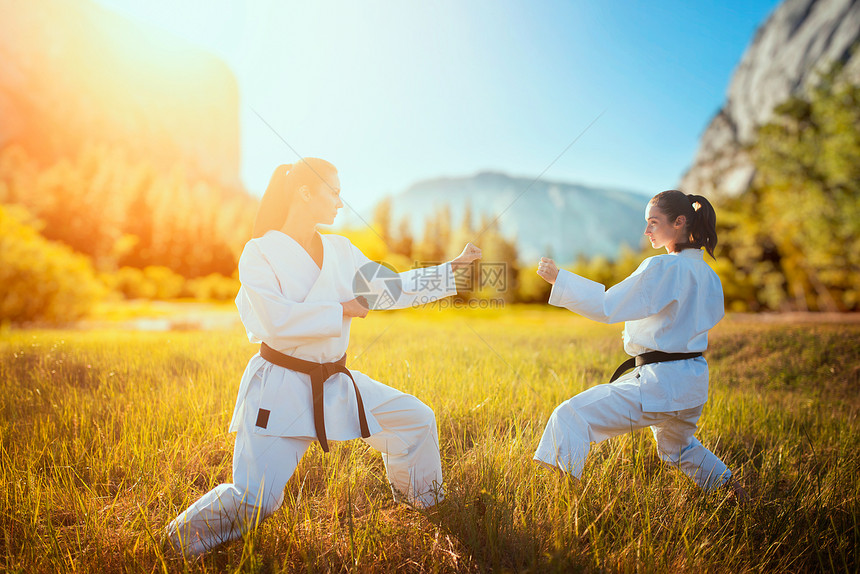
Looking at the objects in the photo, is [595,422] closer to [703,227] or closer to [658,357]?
[658,357]

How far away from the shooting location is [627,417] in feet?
7.86

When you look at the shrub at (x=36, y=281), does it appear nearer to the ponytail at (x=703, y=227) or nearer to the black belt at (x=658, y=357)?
the black belt at (x=658, y=357)

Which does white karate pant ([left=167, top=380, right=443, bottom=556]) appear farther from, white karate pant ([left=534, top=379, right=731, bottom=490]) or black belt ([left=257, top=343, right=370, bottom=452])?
white karate pant ([left=534, top=379, right=731, bottom=490])

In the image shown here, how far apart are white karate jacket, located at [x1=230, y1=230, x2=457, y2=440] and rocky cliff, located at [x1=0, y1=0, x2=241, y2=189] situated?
77.1 meters

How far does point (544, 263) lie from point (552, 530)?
141 cm

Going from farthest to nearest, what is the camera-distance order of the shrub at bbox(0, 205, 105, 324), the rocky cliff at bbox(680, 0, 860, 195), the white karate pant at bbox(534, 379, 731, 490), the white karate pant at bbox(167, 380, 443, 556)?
1. the rocky cliff at bbox(680, 0, 860, 195)
2. the shrub at bbox(0, 205, 105, 324)
3. the white karate pant at bbox(534, 379, 731, 490)
4. the white karate pant at bbox(167, 380, 443, 556)

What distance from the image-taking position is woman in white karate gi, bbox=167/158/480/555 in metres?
1.98

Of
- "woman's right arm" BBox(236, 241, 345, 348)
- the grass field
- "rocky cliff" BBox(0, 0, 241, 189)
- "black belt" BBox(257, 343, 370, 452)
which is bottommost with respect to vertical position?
the grass field

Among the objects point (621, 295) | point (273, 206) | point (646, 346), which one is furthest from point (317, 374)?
point (646, 346)

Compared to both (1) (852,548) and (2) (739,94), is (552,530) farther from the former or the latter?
(2) (739,94)

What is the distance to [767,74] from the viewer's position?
144ft

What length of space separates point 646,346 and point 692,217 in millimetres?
878

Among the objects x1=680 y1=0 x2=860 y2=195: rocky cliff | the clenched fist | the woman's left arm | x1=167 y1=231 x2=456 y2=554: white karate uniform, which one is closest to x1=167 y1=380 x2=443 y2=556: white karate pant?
x1=167 y1=231 x2=456 y2=554: white karate uniform

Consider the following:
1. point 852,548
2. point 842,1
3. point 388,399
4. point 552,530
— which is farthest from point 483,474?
point 842,1
